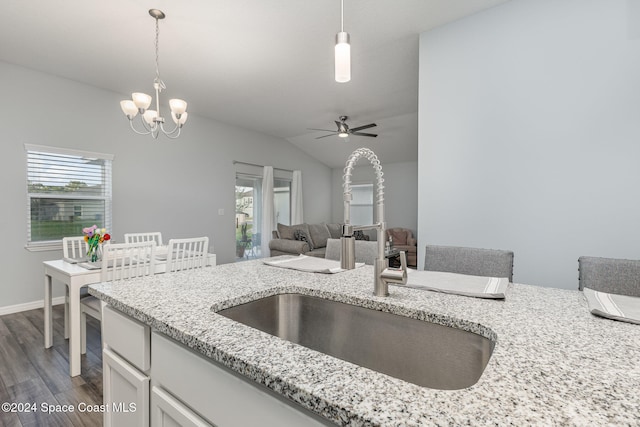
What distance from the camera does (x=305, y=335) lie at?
116 cm

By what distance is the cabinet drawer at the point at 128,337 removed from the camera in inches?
35.9

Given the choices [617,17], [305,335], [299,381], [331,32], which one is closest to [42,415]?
[305,335]

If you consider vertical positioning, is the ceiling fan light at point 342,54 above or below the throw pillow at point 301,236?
above

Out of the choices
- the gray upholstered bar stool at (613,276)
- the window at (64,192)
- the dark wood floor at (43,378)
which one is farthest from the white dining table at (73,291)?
the gray upholstered bar stool at (613,276)

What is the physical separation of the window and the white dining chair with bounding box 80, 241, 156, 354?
1928 mm

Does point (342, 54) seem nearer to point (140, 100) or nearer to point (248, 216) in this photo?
point (140, 100)

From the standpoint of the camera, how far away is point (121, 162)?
4.16 m

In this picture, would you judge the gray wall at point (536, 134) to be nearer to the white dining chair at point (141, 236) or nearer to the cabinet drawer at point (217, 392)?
the cabinet drawer at point (217, 392)

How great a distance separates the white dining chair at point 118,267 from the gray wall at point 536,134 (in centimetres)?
241

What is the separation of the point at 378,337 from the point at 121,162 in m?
4.45

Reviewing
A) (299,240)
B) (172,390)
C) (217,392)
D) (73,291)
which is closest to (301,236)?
(299,240)

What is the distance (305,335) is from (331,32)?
263 centimetres

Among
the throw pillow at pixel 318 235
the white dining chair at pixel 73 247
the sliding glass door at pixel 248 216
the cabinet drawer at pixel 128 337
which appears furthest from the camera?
the throw pillow at pixel 318 235

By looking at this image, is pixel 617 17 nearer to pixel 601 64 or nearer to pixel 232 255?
pixel 601 64
